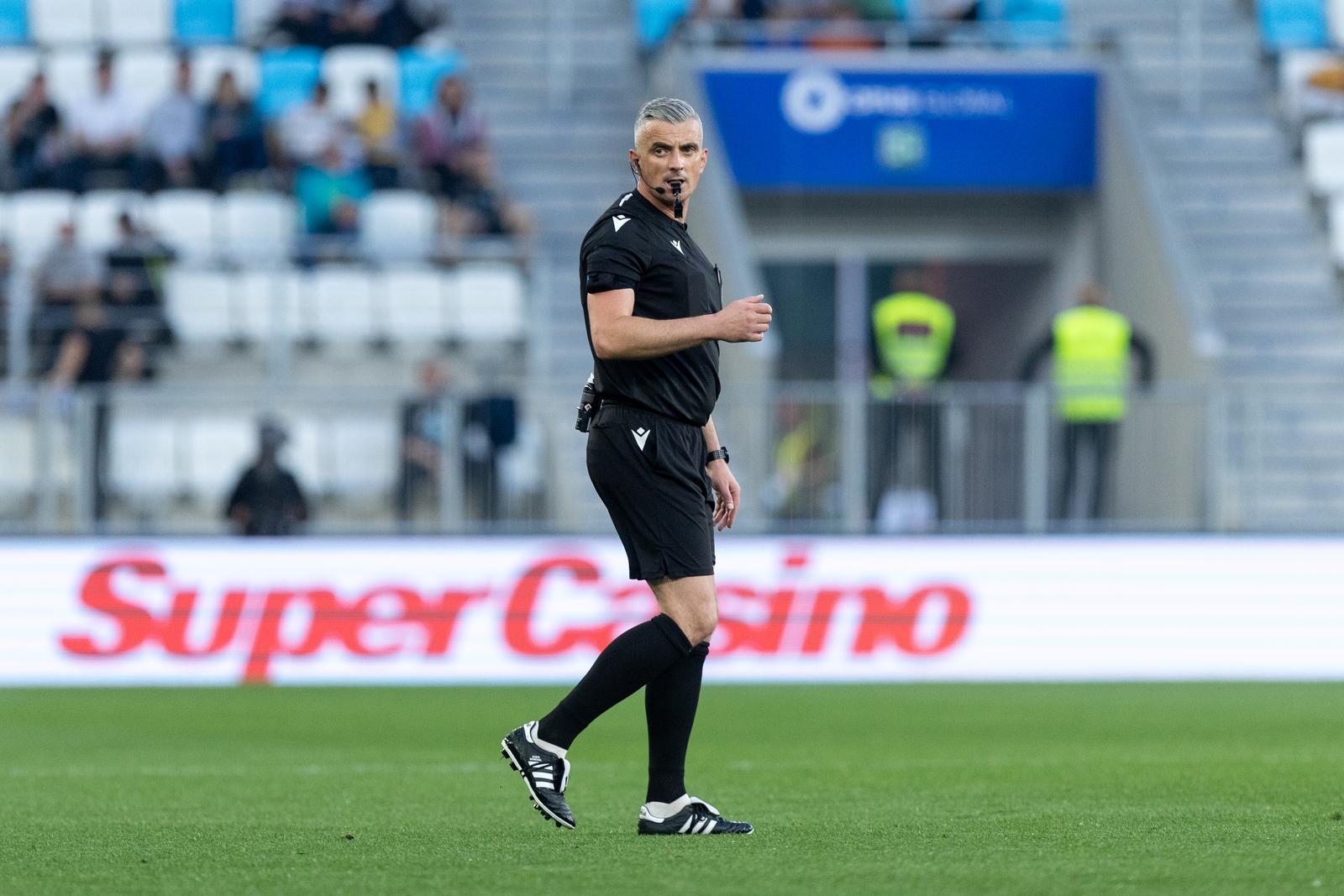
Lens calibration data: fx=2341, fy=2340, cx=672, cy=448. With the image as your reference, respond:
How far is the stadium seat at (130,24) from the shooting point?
22.4 m

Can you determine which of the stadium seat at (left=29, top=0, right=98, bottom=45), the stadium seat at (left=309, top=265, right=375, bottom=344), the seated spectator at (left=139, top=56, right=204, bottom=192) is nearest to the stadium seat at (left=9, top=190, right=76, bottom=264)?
the seated spectator at (left=139, top=56, right=204, bottom=192)

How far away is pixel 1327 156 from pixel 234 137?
9.71m

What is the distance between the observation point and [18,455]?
15508mm

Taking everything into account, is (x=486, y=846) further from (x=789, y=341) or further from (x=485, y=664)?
(x=789, y=341)

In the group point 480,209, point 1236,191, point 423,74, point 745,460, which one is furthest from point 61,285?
point 1236,191

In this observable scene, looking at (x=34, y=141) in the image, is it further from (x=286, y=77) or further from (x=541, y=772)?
(x=541, y=772)

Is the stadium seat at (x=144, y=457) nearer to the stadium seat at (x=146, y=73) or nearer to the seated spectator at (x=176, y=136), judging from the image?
the seated spectator at (x=176, y=136)

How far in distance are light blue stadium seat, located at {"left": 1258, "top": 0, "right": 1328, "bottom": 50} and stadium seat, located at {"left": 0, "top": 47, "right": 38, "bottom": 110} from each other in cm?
1163

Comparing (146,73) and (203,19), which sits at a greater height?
(203,19)

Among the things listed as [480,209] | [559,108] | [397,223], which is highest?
[559,108]

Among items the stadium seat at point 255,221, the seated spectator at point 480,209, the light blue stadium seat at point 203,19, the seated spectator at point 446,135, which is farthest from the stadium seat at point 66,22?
the seated spectator at point 480,209

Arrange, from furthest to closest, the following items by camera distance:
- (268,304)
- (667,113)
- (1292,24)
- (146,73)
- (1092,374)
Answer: (1292,24) → (146,73) → (268,304) → (1092,374) → (667,113)

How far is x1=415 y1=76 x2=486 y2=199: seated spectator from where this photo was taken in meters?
20.0

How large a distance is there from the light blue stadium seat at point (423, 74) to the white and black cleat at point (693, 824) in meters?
15.6
